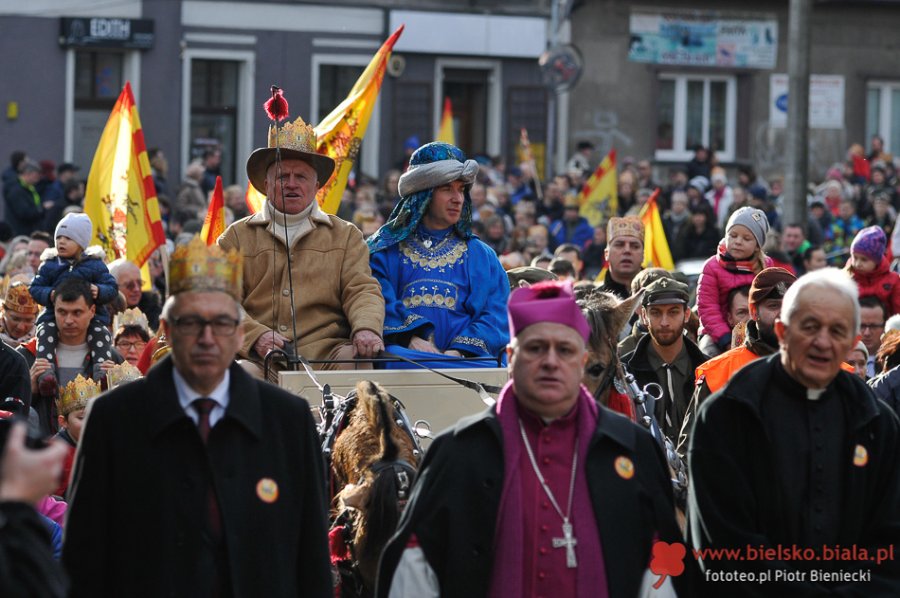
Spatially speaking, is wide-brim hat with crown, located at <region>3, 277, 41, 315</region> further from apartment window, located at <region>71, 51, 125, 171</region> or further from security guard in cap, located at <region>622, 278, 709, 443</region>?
apartment window, located at <region>71, 51, 125, 171</region>

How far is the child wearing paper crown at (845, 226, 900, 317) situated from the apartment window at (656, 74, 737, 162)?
62.6ft

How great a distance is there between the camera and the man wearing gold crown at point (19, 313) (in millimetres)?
11359

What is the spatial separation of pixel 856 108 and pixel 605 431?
94.8 ft

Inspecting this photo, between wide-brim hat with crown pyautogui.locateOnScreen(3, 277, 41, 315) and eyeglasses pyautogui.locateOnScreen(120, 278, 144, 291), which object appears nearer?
wide-brim hat with crown pyautogui.locateOnScreen(3, 277, 41, 315)

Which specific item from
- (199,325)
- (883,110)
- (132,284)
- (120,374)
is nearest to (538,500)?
(199,325)

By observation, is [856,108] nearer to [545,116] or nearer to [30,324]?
[545,116]

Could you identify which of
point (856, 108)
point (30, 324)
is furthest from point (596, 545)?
point (856, 108)

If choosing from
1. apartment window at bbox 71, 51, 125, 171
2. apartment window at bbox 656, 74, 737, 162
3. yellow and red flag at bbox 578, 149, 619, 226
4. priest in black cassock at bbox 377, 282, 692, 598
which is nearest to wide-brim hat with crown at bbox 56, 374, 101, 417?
priest in black cassock at bbox 377, 282, 692, 598

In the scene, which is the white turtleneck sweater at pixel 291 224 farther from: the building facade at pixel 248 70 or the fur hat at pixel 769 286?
the building facade at pixel 248 70

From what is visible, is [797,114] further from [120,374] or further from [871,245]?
[120,374]

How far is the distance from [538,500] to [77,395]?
4.41m

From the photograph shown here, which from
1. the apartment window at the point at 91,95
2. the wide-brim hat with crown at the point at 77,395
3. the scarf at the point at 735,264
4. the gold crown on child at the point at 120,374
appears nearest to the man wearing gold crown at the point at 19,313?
the gold crown on child at the point at 120,374

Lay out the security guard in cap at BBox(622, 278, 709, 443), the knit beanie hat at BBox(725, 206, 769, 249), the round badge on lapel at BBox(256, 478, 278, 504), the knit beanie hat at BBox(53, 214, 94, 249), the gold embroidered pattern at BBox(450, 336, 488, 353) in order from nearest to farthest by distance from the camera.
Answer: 1. the round badge on lapel at BBox(256, 478, 278, 504)
2. the gold embroidered pattern at BBox(450, 336, 488, 353)
3. the security guard in cap at BBox(622, 278, 709, 443)
4. the knit beanie hat at BBox(725, 206, 769, 249)
5. the knit beanie hat at BBox(53, 214, 94, 249)

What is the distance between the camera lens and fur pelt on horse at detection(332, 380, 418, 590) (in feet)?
20.7
